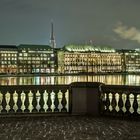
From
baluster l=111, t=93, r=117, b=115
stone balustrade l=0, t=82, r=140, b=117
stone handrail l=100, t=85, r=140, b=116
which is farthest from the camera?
stone balustrade l=0, t=82, r=140, b=117

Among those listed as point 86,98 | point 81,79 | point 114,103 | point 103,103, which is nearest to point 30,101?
point 86,98

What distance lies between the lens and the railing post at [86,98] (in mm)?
12328

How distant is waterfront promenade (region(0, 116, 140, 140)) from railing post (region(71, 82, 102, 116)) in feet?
1.35

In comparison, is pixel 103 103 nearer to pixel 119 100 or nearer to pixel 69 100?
pixel 119 100

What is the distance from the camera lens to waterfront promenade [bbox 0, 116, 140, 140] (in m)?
8.94

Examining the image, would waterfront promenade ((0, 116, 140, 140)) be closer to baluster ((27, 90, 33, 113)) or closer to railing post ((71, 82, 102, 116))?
railing post ((71, 82, 102, 116))

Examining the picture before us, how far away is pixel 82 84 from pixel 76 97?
1.54 feet

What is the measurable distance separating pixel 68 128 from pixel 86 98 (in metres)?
2.42

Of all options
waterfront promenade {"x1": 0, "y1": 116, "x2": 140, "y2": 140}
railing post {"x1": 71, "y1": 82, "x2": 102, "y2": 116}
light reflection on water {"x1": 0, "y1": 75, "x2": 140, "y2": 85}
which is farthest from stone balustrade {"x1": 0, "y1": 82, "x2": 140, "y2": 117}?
light reflection on water {"x1": 0, "y1": 75, "x2": 140, "y2": 85}

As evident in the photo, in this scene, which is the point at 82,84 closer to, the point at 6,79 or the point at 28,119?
the point at 28,119


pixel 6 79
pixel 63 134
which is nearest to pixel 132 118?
pixel 63 134

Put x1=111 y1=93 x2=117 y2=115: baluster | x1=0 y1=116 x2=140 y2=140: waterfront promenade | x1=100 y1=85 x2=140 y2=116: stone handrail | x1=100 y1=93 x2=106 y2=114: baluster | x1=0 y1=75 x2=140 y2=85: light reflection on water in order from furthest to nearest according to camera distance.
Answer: x1=0 y1=75 x2=140 y2=85: light reflection on water, x1=100 y1=93 x2=106 y2=114: baluster, x1=111 y1=93 x2=117 y2=115: baluster, x1=100 y1=85 x2=140 y2=116: stone handrail, x1=0 y1=116 x2=140 y2=140: waterfront promenade

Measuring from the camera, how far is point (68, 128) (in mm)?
10070

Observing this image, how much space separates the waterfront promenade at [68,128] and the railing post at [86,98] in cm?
41
